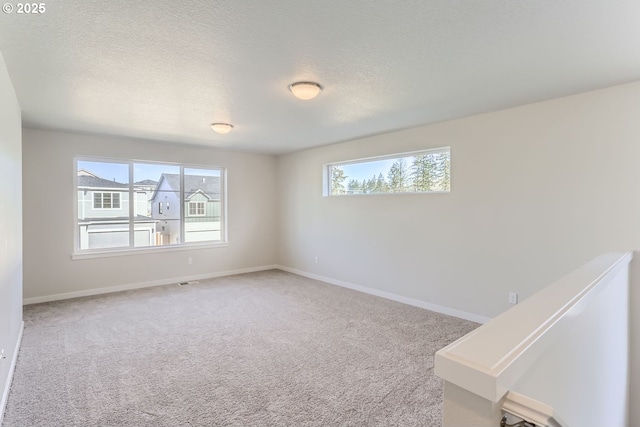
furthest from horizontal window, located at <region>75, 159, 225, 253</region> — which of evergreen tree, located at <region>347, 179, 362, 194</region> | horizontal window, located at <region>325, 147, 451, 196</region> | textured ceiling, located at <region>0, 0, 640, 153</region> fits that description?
evergreen tree, located at <region>347, 179, 362, 194</region>

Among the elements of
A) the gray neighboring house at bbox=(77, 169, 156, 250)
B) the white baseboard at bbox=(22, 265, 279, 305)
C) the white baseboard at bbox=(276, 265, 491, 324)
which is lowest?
the white baseboard at bbox=(276, 265, 491, 324)

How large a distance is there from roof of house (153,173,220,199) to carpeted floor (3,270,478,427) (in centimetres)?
210

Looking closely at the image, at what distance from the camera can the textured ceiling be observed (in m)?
1.78

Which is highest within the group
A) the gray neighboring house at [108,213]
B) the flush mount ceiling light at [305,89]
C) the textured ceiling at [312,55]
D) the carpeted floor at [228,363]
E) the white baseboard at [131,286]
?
the textured ceiling at [312,55]

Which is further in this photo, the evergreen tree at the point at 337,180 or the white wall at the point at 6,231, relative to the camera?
the evergreen tree at the point at 337,180

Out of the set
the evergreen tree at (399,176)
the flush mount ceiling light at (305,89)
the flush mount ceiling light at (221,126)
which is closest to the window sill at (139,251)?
the flush mount ceiling light at (221,126)

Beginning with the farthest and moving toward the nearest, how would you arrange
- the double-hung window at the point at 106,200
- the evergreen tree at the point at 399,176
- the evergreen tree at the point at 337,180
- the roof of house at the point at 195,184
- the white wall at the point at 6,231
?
1. the roof of house at the point at 195,184
2. the evergreen tree at the point at 337,180
3. the double-hung window at the point at 106,200
4. the evergreen tree at the point at 399,176
5. the white wall at the point at 6,231

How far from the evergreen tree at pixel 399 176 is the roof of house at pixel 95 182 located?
4310 millimetres

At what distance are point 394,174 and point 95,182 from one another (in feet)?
15.1

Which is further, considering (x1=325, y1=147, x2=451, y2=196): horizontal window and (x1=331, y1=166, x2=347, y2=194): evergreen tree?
(x1=331, y1=166, x2=347, y2=194): evergreen tree

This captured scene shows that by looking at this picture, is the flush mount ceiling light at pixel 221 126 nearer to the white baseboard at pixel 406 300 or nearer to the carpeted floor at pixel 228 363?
the carpeted floor at pixel 228 363

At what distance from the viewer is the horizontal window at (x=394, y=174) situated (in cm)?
424

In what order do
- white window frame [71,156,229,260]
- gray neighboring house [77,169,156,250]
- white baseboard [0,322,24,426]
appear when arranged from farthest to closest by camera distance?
1. gray neighboring house [77,169,156,250]
2. white window frame [71,156,229,260]
3. white baseboard [0,322,24,426]

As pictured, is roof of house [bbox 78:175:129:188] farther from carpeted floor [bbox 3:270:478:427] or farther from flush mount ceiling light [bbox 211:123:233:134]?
flush mount ceiling light [bbox 211:123:233:134]
